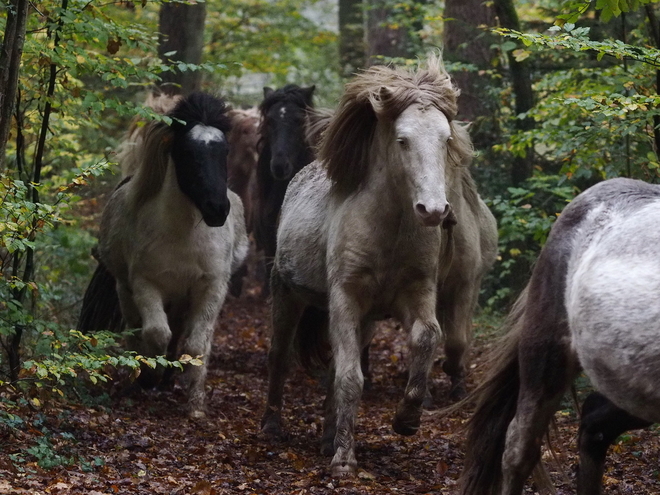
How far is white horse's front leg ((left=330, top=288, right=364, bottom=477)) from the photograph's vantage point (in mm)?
6215

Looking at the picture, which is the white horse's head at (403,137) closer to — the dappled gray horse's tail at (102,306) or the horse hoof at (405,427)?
the horse hoof at (405,427)

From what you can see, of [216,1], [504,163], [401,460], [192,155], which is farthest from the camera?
[216,1]

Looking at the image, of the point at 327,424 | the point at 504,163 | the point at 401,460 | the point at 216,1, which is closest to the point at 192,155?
the point at 327,424

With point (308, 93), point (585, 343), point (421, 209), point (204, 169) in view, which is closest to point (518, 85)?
point (308, 93)

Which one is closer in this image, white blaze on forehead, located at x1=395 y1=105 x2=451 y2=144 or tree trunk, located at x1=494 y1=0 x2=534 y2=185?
white blaze on forehead, located at x1=395 y1=105 x2=451 y2=144

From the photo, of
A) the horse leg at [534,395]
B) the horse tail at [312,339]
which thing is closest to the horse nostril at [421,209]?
the horse leg at [534,395]

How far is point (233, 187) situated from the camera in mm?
15094

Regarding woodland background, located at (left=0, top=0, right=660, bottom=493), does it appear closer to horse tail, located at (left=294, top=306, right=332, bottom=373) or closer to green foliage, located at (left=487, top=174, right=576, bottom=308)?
green foliage, located at (left=487, top=174, right=576, bottom=308)

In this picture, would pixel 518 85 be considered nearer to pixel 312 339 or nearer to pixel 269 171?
pixel 269 171

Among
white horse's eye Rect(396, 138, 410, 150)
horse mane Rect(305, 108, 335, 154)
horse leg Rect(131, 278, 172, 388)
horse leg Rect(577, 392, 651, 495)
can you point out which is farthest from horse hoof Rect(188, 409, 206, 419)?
horse leg Rect(577, 392, 651, 495)

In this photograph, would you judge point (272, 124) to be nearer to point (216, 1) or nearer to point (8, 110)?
point (8, 110)

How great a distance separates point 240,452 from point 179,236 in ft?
7.41

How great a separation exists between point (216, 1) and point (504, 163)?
899 cm

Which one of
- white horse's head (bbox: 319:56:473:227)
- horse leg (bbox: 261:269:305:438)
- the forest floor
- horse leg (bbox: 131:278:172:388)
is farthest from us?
horse leg (bbox: 131:278:172:388)
